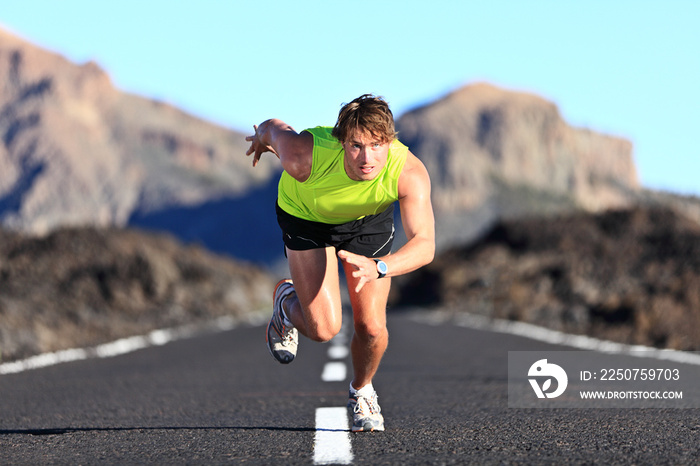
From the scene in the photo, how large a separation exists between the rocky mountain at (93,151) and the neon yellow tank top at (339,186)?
374ft

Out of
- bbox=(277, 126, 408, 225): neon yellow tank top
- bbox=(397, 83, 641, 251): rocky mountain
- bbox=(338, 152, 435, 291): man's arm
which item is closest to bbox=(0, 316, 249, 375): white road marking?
bbox=(277, 126, 408, 225): neon yellow tank top

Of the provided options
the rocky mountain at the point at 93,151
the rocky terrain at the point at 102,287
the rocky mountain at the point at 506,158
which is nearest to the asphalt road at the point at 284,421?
the rocky terrain at the point at 102,287

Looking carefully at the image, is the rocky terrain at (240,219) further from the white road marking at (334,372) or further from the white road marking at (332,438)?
the white road marking at (332,438)

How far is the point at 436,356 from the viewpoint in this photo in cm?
1228

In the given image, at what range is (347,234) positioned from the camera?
569 cm

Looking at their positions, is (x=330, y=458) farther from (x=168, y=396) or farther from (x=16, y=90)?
(x=16, y=90)

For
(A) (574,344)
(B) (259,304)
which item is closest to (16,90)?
(B) (259,304)

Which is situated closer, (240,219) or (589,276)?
(589,276)

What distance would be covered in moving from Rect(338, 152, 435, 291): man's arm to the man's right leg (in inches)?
30.4

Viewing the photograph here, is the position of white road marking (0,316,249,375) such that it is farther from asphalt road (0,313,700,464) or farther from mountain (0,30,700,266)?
mountain (0,30,700,266)

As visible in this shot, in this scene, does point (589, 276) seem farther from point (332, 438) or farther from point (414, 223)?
point (414, 223)

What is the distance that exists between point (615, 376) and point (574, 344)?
16.8 feet

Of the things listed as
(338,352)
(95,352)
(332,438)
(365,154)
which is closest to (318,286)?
(332,438)

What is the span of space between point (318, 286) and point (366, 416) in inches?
33.0
